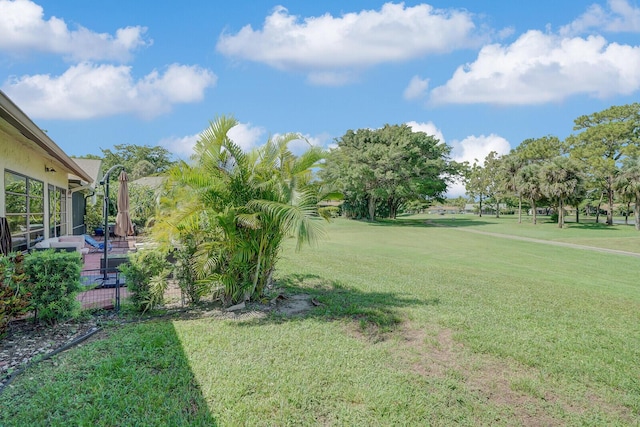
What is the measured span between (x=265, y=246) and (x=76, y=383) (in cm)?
305

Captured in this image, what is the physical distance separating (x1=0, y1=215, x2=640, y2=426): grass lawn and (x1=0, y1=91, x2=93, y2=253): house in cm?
363

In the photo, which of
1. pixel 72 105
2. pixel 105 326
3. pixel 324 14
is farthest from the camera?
pixel 72 105

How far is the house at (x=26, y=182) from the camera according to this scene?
20.7ft

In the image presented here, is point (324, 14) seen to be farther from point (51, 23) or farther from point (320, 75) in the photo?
point (51, 23)

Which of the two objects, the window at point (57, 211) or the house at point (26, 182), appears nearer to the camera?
the house at point (26, 182)

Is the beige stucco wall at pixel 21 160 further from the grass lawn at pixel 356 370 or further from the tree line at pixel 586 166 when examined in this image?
the tree line at pixel 586 166

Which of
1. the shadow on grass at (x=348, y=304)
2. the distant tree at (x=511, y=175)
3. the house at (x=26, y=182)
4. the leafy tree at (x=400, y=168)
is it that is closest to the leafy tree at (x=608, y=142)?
the distant tree at (x=511, y=175)

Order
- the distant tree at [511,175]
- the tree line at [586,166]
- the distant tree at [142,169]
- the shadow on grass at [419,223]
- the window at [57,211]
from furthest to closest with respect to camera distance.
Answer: the distant tree at [142,169] → the distant tree at [511,175] → the shadow on grass at [419,223] → the tree line at [586,166] → the window at [57,211]

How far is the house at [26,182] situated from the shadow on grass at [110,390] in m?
3.32

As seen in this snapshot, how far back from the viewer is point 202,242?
19.0ft

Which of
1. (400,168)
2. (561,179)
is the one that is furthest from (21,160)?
(561,179)

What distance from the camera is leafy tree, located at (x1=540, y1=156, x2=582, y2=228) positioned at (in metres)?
35.8

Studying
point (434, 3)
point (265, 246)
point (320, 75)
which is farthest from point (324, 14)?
point (265, 246)

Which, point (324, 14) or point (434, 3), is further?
point (324, 14)
